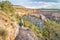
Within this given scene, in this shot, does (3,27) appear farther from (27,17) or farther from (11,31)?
(27,17)

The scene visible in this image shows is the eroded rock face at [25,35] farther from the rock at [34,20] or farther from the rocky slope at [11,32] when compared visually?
the rock at [34,20]

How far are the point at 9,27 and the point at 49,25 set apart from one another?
3.68 meters

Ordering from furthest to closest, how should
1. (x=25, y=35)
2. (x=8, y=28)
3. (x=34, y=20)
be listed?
1. (x=34, y=20)
2. (x=25, y=35)
3. (x=8, y=28)

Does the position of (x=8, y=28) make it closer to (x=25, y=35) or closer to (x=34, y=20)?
(x=25, y=35)

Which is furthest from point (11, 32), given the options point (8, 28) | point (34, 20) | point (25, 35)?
point (34, 20)

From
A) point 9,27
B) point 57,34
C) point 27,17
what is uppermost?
point 9,27

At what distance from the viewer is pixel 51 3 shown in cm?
1425

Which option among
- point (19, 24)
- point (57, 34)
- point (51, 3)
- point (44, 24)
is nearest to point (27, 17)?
point (44, 24)

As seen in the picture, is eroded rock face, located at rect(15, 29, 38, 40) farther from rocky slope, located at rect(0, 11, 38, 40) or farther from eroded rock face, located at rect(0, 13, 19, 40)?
eroded rock face, located at rect(0, 13, 19, 40)

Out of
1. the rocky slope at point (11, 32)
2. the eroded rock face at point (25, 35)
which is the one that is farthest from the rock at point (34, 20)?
the eroded rock face at point (25, 35)

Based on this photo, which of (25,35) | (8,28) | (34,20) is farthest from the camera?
(34,20)

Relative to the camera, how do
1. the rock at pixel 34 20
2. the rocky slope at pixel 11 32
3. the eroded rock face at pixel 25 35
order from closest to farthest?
1. the rocky slope at pixel 11 32
2. the eroded rock face at pixel 25 35
3. the rock at pixel 34 20

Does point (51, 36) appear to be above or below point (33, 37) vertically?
below

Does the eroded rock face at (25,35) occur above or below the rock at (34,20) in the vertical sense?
above
